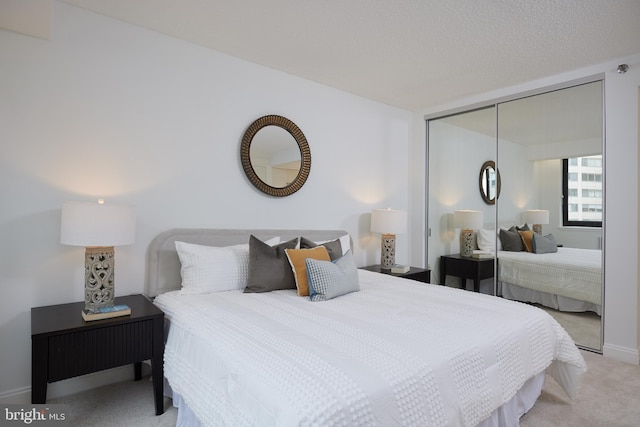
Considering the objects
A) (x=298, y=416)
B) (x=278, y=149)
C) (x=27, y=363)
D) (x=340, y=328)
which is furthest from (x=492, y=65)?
(x=27, y=363)

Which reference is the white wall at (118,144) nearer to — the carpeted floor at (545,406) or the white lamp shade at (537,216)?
the carpeted floor at (545,406)

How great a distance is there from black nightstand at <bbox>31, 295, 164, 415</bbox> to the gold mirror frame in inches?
53.0

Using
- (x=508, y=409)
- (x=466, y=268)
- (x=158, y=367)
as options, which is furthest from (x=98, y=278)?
(x=466, y=268)

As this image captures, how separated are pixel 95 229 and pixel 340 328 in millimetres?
1450

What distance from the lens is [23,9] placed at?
200cm

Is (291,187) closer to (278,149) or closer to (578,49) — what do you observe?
(278,149)

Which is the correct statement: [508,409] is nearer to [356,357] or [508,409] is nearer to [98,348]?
[356,357]

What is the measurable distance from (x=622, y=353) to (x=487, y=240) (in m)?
1.43

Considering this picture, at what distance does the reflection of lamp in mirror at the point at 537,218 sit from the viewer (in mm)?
3382

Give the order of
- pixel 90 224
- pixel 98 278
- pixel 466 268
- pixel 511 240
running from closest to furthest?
Result: 1. pixel 90 224
2. pixel 98 278
3. pixel 511 240
4. pixel 466 268

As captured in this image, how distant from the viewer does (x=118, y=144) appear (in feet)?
8.14

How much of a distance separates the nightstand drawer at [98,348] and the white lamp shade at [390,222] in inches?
93.4

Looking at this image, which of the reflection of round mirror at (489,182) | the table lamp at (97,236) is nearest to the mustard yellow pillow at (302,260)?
the table lamp at (97,236)

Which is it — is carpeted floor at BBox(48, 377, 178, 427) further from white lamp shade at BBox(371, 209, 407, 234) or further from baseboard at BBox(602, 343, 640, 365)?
baseboard at BBox(602, 343, 640, 365)
